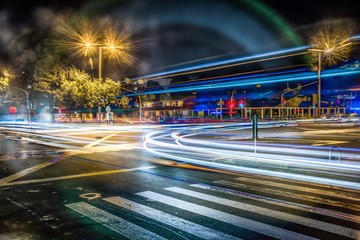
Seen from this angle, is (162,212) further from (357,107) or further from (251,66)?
(251,66)

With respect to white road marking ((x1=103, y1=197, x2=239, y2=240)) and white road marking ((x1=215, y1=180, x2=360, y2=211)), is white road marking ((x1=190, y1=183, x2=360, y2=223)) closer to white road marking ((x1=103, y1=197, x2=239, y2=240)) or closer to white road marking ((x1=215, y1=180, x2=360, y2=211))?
white road marking ((x1=215, y1=180, x2=360, y2=211))

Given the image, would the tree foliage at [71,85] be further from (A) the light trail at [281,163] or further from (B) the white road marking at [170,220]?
(B) the white road marking at [170,220]

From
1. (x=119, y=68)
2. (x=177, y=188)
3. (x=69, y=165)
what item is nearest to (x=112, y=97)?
(x=119, y=68)

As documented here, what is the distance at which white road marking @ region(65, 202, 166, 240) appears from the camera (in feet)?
15.9

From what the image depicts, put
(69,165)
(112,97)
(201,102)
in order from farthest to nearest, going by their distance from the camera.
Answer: (201,102) → (112,97) → (69,165)

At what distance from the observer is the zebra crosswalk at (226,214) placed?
4911 millimetres

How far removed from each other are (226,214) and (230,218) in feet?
0.74

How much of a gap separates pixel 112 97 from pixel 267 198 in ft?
118

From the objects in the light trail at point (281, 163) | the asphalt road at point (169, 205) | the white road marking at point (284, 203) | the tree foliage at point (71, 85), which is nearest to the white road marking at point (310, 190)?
the asphalt road at point (169, 205)

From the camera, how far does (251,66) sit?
8438 cm

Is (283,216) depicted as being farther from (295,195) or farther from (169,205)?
(169,205)

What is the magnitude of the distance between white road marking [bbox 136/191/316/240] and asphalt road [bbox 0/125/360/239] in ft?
0.05

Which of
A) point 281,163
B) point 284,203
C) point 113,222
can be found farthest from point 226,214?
point 281,163

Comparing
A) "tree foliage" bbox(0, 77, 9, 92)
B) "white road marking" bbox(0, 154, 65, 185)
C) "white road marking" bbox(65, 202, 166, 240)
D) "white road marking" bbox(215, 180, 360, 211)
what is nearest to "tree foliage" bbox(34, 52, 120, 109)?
"tree foliage" bbox(0, 77, 9, 92)
